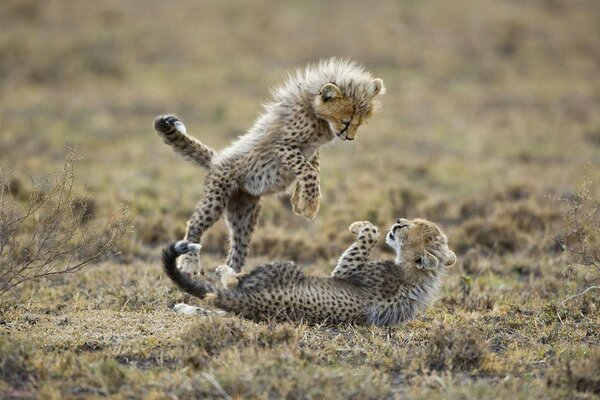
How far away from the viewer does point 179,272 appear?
4652 mm

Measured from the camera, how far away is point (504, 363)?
4246 millimetres

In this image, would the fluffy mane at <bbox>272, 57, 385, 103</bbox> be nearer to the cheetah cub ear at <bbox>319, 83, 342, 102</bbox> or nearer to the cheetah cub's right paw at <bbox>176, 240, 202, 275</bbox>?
the cheetah cub ear at <bbox>319, 83, 342, 102</bbox>

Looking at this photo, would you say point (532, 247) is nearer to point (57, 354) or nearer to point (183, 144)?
point (183, 144)

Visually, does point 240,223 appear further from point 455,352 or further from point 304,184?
point 455,352

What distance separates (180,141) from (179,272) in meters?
1.59

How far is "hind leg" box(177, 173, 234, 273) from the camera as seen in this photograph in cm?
574

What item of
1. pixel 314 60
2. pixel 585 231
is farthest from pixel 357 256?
pixel 314 60

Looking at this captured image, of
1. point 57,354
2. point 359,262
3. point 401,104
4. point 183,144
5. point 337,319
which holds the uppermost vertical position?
point 401,104

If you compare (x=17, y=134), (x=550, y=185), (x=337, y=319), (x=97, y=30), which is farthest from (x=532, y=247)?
(x=97, y=30)

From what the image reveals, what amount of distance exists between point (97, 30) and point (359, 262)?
13752 millimetres

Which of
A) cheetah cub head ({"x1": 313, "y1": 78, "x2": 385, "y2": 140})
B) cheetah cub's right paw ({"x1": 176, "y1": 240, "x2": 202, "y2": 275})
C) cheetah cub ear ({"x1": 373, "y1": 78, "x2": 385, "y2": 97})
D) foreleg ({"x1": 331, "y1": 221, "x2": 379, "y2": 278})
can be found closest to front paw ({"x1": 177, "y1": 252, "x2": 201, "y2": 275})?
cheetah cub's right paw ({"x1": 176, "y1": 240, "x2": 202, "y2": 275})

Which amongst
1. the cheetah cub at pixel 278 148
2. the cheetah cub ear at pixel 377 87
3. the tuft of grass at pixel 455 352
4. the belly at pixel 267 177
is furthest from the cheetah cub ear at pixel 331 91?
the tuft of grass at pixel 455 352

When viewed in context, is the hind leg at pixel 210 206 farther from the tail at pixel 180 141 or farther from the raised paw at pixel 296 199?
the raised paw at pixel 296 199

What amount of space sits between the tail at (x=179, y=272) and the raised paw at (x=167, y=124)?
4.89 feet
